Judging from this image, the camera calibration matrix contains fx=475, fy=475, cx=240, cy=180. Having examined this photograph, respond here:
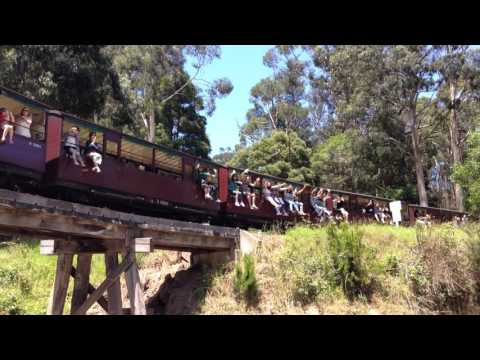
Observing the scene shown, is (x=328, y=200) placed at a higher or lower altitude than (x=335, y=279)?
higher

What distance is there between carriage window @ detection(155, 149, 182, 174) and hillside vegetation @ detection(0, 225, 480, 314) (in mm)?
3066

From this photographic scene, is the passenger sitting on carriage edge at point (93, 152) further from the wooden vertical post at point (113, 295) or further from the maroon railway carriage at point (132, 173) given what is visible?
the wooden vertical post at point (113, 295)

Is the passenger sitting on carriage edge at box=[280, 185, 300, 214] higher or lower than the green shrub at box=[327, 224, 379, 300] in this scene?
higher

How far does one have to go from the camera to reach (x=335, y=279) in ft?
37.8

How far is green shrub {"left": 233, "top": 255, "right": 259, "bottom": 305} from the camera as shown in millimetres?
11742

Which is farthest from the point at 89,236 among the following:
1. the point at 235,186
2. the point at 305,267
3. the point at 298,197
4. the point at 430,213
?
the point at 430,213

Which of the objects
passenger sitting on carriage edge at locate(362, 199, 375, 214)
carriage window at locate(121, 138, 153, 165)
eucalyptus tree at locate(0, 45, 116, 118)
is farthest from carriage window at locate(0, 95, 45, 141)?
passenger sitting on carriage edge at locate(362, 199, 375, 214)

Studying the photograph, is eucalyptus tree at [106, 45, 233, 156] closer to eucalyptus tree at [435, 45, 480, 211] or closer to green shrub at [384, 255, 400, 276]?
eucalyptus tree at [435, 45, 480, 211]

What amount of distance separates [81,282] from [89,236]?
2.18 m

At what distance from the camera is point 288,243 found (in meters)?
13.3

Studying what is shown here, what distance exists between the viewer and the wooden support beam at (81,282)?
11.6 m

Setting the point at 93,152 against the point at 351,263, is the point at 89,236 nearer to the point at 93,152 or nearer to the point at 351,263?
Answer: the point at 93,152

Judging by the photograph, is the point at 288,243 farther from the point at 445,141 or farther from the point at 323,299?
the point at 445,141
